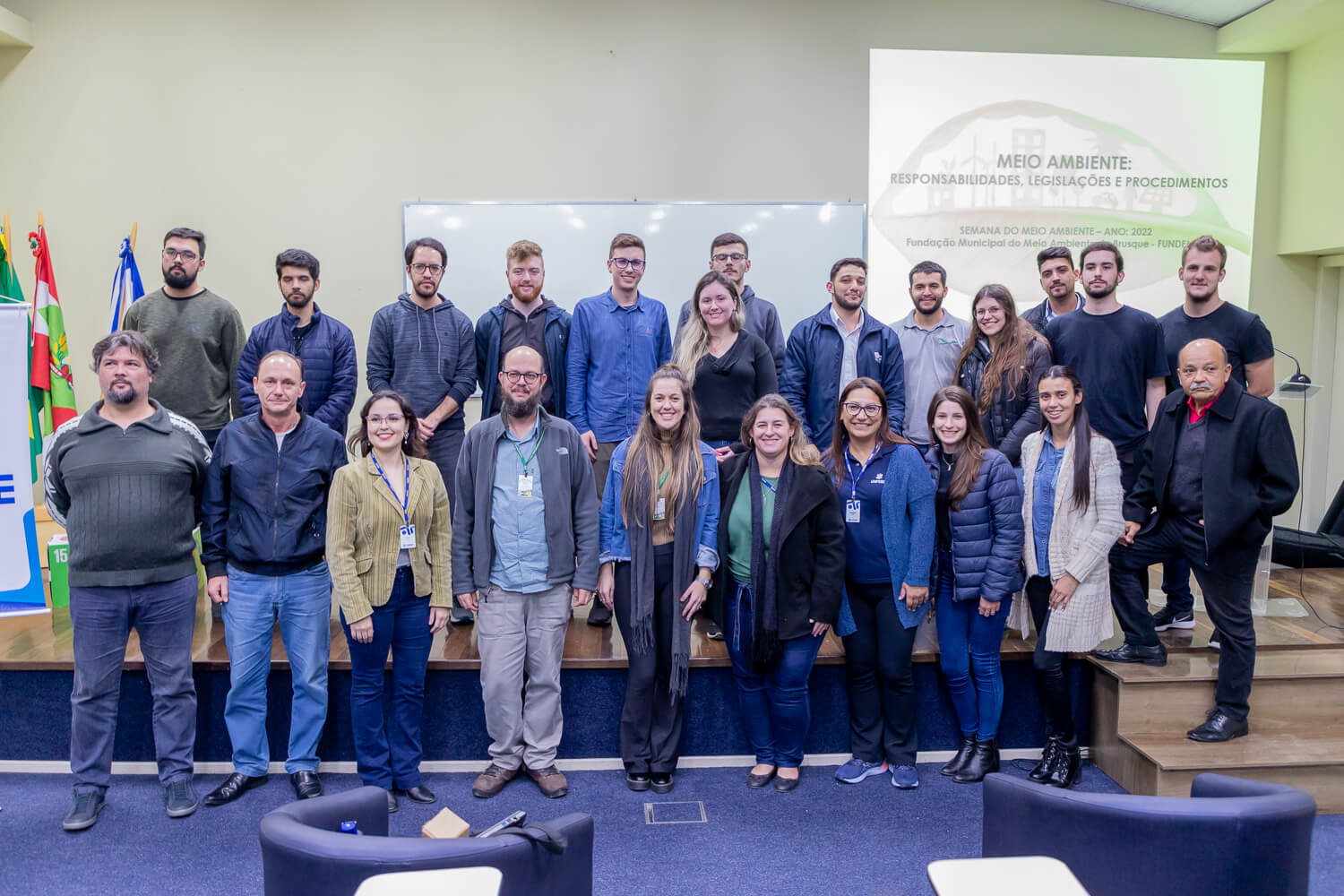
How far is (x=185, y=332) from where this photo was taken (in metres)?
3.96

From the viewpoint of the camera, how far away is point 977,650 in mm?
3438

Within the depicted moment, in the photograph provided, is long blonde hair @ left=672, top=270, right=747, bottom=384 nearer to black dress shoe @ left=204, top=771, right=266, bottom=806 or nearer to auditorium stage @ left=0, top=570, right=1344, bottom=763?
auditorium stage @ left=0, top=570, right=1344, bottom=763

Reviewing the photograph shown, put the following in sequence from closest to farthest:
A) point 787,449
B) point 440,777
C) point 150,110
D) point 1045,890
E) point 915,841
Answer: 1. point 1045,890
2. point 915,841
3. point 787,449
4. point 440,777
5. point 150,110

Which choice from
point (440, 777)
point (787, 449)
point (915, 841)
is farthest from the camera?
point (440, 777)

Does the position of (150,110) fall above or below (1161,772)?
above

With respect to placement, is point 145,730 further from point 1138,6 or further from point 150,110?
point 1138,6

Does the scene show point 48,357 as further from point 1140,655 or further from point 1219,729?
point 1219,729

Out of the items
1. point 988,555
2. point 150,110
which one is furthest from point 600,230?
point 988,555

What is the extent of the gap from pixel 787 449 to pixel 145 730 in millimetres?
2786

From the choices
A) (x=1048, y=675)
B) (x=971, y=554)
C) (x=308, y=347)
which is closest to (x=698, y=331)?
(x=971, y=554)

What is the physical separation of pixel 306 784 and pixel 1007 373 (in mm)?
3173

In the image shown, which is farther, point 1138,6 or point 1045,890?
point 1138,6

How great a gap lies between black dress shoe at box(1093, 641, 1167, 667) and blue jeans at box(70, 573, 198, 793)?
11.5ft

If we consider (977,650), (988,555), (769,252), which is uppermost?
(769,252)
